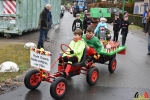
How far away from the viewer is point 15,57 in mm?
8500

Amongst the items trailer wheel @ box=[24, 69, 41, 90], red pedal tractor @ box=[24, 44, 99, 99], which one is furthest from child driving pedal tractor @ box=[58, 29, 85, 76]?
trailer wheel @ box=[24, 69, 41, 90]

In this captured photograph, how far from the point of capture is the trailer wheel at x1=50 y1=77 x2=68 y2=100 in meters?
5.02

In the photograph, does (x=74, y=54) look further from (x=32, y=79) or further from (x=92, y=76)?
(x=32, y=79)

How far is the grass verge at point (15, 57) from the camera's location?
21.5ft

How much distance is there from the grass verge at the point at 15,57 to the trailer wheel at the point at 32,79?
959 millimetres

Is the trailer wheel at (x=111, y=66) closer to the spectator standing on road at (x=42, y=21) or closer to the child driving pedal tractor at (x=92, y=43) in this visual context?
the child driving pedal tractor at (x=92, y=43)

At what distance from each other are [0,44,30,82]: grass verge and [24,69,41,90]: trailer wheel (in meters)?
0.96

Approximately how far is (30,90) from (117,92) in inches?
80.6

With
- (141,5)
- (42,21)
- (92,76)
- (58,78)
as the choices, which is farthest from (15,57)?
(141,5)

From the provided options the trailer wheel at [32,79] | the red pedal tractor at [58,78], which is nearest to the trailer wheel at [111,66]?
the red pedal tractor at [58,78]

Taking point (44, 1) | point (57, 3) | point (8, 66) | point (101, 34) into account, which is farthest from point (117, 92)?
point (57, 3)

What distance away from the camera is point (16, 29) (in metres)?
12.7

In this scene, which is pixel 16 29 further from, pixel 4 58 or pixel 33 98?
pixel 33 98

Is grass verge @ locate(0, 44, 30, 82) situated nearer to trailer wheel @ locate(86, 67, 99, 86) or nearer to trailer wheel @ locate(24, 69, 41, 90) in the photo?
trailer wheel @ locate(24, 69, 41, 90)
